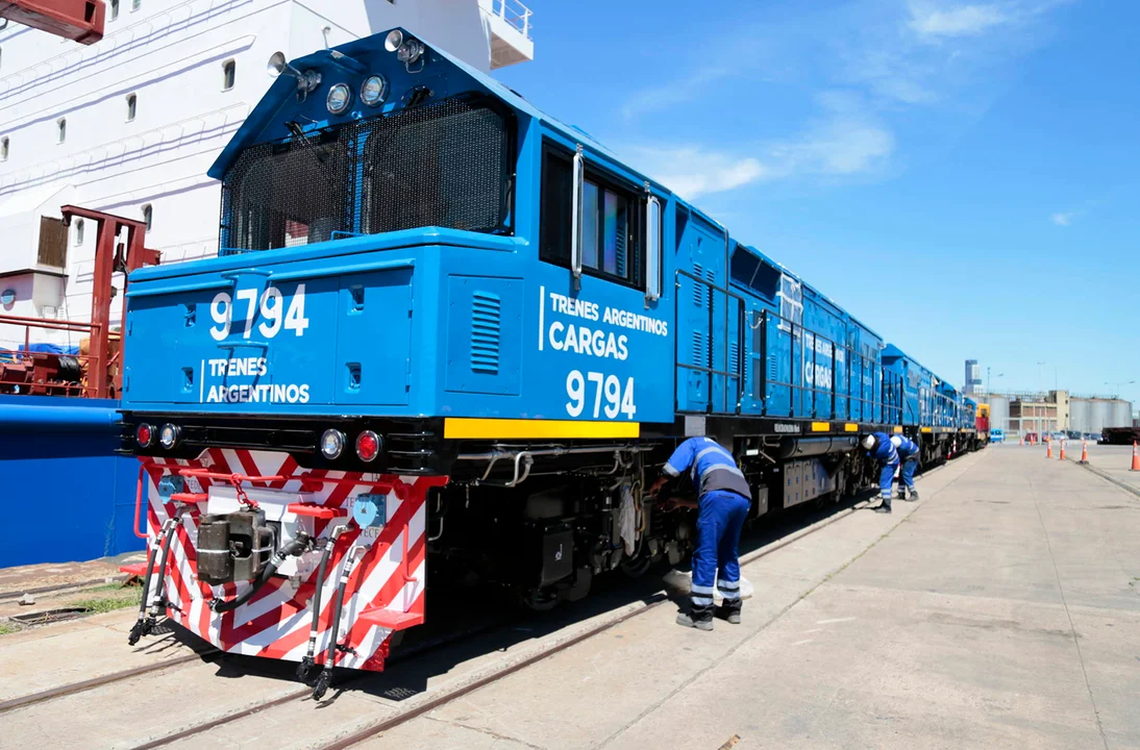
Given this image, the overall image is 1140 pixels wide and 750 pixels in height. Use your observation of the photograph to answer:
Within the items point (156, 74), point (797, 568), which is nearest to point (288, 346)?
point (797, 568)

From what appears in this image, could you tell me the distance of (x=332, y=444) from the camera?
4.00 m

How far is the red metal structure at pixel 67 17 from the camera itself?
8672 mm

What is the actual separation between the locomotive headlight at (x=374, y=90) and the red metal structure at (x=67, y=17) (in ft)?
18.8

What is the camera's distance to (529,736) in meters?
3.78

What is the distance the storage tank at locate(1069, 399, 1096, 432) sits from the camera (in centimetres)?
12356

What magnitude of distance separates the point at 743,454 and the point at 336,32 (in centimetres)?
1210

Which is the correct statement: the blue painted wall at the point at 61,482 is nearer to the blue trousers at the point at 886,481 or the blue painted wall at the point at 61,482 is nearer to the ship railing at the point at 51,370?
the ship railing at the point at 51,370

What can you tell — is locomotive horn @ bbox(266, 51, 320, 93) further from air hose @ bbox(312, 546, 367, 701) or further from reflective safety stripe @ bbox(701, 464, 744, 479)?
reflective safety stripe @ bbox(701, 464, 744, 479)

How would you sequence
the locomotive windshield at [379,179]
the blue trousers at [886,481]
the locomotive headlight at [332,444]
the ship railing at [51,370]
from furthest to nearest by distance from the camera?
the blue trousers at [886,481] < the ship railing at [51,370] < the locomotive windshield at [379,179] < the locomotive headlight at [332,444]

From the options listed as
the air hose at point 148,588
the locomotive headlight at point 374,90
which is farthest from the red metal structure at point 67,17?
the air hose at point 148,588

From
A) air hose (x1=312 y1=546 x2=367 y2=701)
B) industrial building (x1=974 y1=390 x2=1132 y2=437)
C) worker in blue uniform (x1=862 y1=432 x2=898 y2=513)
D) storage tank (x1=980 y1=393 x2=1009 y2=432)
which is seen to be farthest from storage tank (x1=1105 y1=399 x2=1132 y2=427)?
air hose (x1=312 y1=546 x2=367 y2=701)

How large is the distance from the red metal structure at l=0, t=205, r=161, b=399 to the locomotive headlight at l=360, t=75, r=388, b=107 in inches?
199

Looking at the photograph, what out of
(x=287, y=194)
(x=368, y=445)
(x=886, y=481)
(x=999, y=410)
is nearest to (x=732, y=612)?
(x=368, y=445)

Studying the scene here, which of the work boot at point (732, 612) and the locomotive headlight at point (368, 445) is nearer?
the locomotive headlight at point (368, 445)
